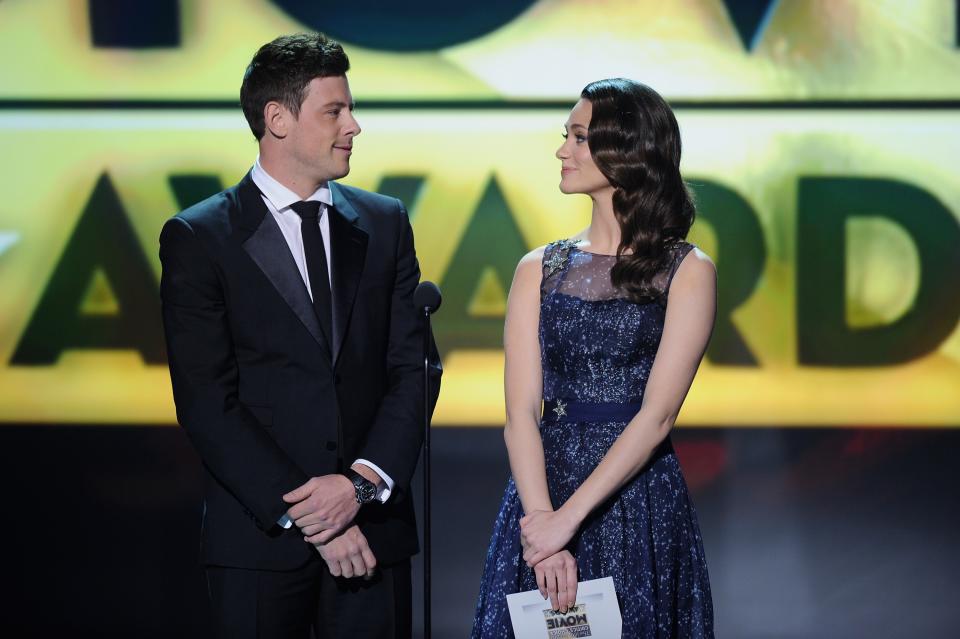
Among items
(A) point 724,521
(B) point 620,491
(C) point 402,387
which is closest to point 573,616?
(B) point 620,491

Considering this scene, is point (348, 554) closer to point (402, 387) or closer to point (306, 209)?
point (402, 387)

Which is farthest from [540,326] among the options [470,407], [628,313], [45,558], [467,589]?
[45,558]

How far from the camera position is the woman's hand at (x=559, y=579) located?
6.59 ft

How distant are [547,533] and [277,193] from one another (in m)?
0.82

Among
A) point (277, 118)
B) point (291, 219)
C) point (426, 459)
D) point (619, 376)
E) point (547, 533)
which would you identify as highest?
point (277, 118)

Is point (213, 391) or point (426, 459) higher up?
point (213, 391)

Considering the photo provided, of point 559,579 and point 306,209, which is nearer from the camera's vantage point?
point 559,579

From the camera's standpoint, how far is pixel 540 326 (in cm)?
223

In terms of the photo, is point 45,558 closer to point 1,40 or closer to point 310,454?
point 1,40

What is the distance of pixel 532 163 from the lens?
3.80m

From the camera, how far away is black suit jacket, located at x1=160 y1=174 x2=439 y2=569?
6.79 ft

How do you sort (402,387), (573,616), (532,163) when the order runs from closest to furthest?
(573,616)
(402,387)
(532,163)

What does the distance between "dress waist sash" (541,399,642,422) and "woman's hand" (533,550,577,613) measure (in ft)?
0.89

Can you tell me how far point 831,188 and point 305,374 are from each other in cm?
231
